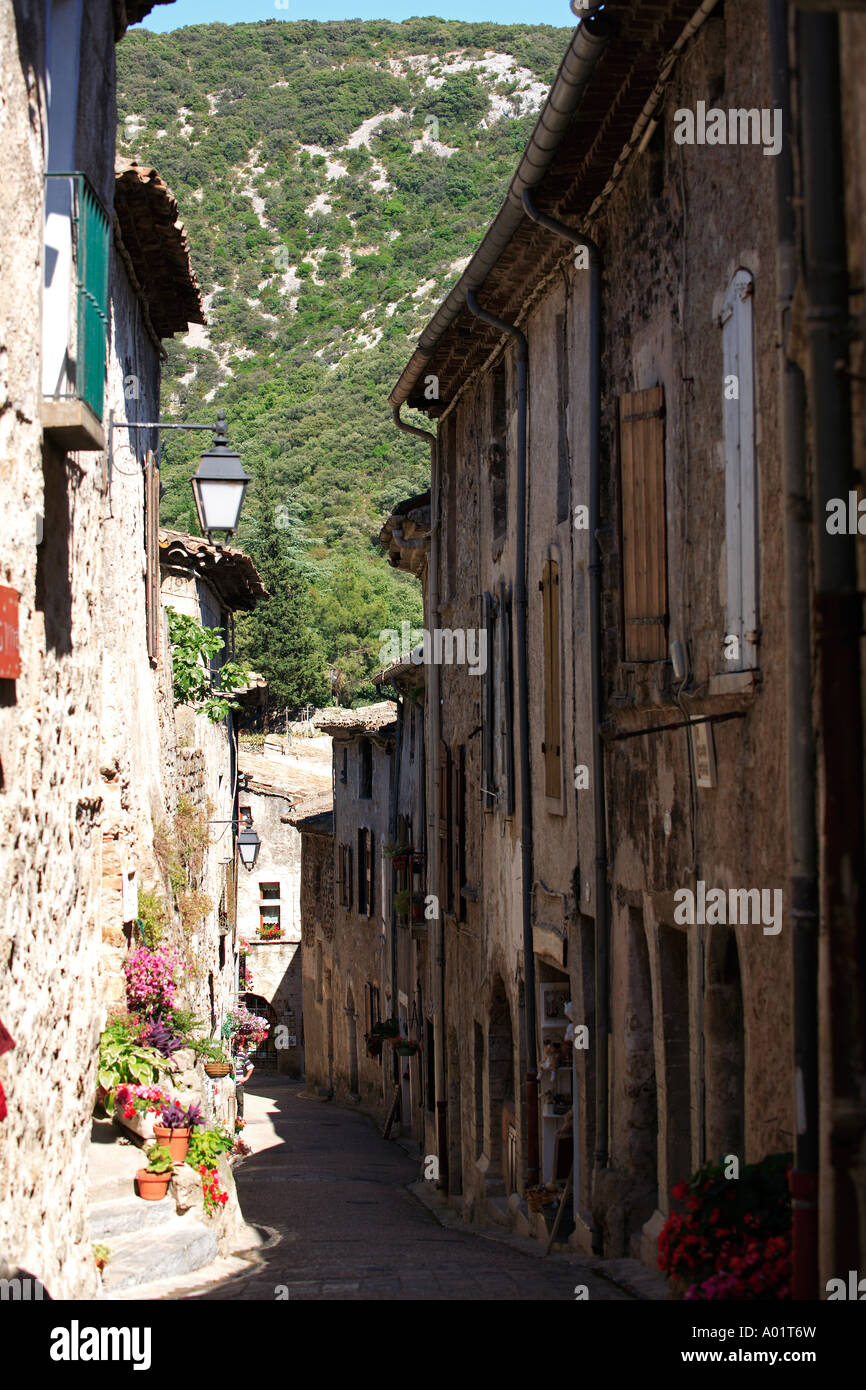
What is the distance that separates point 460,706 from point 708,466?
29.7ft

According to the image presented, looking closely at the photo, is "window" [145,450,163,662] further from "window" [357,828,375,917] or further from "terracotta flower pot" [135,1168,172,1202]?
"window" [357,828,375,917]

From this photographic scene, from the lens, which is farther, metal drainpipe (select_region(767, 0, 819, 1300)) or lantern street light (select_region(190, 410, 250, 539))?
lantern street light (select_region(190, 410, 250, 539))

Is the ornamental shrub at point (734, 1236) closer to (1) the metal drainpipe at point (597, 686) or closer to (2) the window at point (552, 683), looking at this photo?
(1) the metal drainpipe at point (597, 686)

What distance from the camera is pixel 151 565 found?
45.6 feet

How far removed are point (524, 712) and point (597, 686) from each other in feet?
8.95

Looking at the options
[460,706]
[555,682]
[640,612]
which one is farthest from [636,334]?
[460,706]

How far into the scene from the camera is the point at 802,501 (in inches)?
217

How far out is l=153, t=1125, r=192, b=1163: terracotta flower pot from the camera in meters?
9.73

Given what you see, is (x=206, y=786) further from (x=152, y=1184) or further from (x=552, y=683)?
(x=152, y=1184)

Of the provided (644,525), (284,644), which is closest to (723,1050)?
(644,525)

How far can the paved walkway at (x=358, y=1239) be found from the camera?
27.1 ft

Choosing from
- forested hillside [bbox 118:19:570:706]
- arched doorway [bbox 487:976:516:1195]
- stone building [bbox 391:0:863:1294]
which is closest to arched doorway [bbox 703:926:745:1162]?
stone building [bbox 391:0:863:1294]

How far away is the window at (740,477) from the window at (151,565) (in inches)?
300

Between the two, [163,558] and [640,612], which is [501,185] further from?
[640,612]
